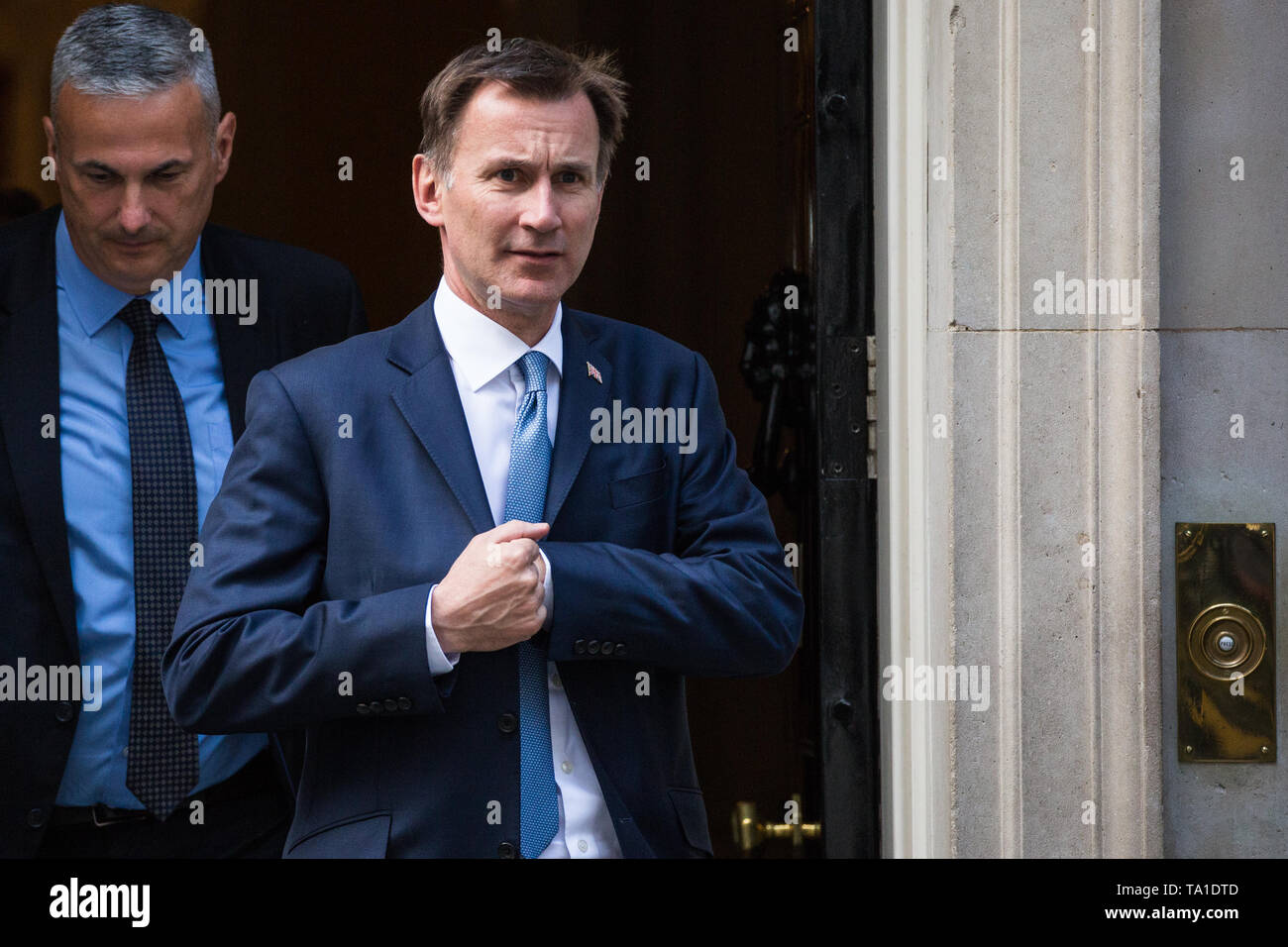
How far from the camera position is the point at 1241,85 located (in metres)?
2.99

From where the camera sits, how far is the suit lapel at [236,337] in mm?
2811

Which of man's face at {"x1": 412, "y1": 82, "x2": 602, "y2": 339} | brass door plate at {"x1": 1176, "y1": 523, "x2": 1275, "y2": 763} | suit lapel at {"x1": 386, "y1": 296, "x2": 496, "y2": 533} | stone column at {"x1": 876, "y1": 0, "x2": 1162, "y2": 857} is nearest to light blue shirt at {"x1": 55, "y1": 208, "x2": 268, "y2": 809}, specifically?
suit lapel at {"x1": 386, "y1": 296, "x2": 496, "y2": 533}

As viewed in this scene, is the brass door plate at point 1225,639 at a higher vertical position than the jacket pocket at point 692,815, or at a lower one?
higher

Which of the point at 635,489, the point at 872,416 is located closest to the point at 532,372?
the point at 635,489

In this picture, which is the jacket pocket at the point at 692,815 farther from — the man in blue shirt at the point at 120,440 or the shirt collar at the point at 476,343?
the shirt collar at the point at 476,343

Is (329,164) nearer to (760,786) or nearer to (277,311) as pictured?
(277,311)

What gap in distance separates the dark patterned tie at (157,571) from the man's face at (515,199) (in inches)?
27.0

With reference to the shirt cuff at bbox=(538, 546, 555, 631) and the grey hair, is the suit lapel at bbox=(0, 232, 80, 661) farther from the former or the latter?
the shirt cuff at bbox=(538, 546, 555, 631)

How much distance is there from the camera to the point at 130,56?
2812mm

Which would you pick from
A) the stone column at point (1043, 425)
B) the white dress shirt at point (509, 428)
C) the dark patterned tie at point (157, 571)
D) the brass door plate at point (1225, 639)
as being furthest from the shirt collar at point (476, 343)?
the brass door plate at point (1225, 639)
